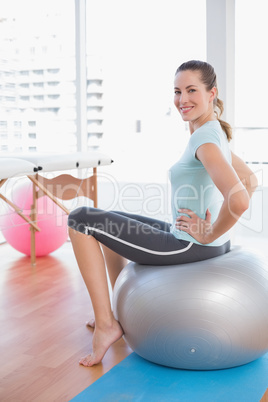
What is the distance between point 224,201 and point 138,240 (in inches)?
14.8

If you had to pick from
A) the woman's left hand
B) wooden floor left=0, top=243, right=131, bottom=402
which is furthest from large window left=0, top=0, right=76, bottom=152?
the woman's left hand

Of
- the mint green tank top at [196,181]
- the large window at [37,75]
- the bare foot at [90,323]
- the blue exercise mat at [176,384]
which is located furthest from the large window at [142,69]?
the blue exercise mat at [176,384]

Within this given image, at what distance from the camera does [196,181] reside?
176 cm

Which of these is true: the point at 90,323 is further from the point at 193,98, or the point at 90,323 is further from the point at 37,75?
the point at 37,75

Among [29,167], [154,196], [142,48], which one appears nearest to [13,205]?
[29,167]

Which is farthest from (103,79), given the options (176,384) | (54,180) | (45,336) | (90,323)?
(176,384)

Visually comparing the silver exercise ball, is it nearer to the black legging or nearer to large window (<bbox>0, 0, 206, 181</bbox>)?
the black legging

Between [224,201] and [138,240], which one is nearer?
[224,201]

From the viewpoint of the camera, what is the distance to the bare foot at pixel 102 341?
1.88 m

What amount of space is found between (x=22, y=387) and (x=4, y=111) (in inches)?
99.6

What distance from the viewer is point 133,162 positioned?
12.8ft

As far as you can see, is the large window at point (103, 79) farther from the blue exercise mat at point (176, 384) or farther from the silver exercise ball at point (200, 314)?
the blue exercise mat at point (176, 384)

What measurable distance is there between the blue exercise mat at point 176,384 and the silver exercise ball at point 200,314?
0.04 m

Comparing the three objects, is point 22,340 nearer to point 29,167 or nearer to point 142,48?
point 29,167
